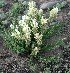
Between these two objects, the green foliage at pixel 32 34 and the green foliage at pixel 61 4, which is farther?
the green foliage at pixel 61 4

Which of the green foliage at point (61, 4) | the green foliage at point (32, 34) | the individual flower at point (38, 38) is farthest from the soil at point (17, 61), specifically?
the green foliage at point (61, 4)

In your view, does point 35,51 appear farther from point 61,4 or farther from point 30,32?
point 61,4

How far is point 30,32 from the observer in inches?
203

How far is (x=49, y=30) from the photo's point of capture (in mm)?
5566

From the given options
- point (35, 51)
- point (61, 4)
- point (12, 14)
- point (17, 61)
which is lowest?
point (17, 61)

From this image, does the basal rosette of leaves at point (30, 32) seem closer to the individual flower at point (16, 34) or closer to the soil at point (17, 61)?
the individual flower at point (16, 34)

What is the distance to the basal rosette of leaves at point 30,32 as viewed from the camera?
16.6ft

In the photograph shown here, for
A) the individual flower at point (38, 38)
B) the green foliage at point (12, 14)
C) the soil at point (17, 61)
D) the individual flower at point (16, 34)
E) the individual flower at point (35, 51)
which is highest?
the green foliage at point (12, 14)

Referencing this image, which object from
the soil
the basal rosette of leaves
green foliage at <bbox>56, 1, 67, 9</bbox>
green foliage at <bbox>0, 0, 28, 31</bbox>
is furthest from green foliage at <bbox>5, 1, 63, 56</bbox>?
green foliage at <bbox>56, 1, 67, 9</bbox>

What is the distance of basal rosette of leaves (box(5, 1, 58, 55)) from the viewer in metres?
5.05

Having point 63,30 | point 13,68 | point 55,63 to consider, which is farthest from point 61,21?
point 13,68

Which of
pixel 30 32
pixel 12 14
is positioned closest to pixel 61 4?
pixel 12 14

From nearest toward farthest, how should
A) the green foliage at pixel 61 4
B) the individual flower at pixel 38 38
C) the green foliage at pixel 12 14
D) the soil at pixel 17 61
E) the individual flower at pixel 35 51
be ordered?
the individual flower at pixel 38 38
the individual flower at pixel 35 51
the soil at pixel 17 61
the green foliage at pixel 12 14
the green foliage at pixel 61 4

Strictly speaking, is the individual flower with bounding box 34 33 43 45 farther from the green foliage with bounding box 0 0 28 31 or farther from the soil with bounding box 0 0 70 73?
the green foliage with bounding box 0 0 28 31
